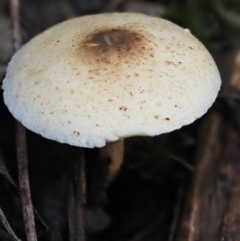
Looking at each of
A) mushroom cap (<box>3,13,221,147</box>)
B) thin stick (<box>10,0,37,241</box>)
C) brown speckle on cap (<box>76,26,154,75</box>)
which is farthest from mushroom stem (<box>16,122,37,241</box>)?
brown speckle on cap (<box>76,26,154,75</box>)

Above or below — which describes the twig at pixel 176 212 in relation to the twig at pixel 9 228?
below

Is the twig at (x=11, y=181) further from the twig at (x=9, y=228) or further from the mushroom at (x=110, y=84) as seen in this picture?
the mushroom at (x=110, y=84)

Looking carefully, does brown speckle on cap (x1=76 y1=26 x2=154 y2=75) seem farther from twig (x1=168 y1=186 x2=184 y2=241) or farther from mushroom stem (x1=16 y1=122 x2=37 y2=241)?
twig (x1=168 y1=186 x2=184 y2=241)

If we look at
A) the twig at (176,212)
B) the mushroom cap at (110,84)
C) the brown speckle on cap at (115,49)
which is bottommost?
the twig at (176,212)

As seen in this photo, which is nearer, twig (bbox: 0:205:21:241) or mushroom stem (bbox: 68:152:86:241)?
twig (bbox: 0:205:21:241)

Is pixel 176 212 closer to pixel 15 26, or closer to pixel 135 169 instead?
pixel 135 169

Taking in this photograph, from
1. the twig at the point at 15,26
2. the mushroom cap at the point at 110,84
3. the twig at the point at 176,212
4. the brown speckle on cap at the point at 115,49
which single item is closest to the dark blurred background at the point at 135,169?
the twig at the point at 176,212
